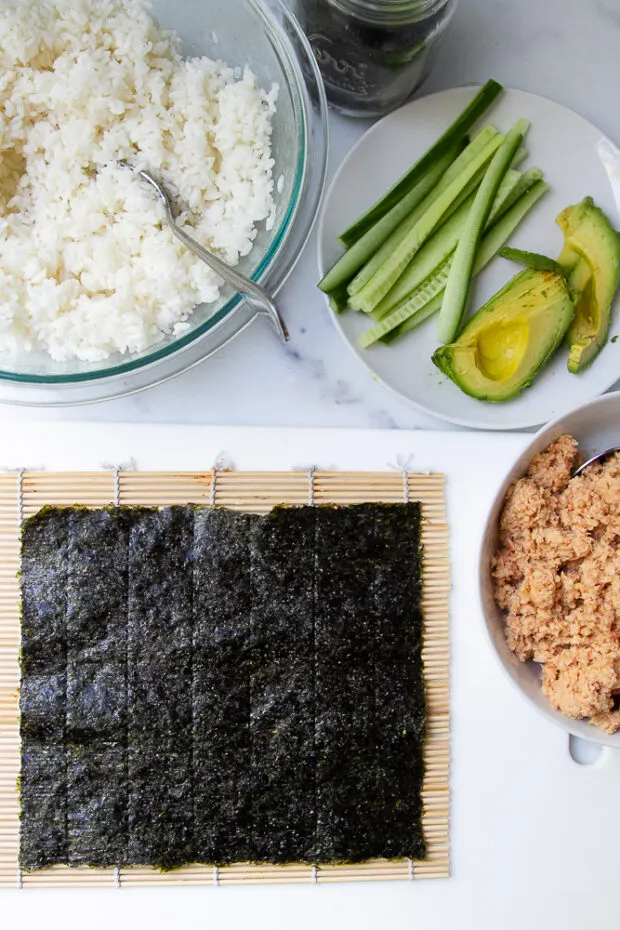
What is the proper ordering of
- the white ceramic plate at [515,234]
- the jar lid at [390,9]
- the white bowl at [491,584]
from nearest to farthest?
the jar lid at [390,9] → the white bowl at [491,584] → the white ceramic plate at [515,234]

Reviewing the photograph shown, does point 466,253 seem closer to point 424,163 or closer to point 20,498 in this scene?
point 424,163

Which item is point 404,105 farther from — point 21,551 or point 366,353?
point 21,551

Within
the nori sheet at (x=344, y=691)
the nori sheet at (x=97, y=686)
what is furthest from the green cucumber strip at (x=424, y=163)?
the nori sheet at (x=97, y=686)

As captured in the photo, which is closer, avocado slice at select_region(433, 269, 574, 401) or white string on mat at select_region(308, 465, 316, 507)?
avocado slice at select_region(433, 269, 574, 401)

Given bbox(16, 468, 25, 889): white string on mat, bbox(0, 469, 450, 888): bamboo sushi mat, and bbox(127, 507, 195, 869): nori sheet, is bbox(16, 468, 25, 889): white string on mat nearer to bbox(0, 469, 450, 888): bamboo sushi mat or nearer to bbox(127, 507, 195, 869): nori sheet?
bbox(0, 469, 450, 888): bamboo sushi mat

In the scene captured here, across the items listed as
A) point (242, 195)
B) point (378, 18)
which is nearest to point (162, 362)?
point (242, 195)

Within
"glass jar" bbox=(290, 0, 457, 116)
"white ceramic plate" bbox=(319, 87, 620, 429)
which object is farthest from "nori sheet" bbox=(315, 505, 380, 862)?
"glass jar" bbox=(290, 0, 457, 116)

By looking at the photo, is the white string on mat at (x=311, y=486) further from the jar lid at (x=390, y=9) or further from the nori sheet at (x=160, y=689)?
the jar lid at (x=390, y=9)
